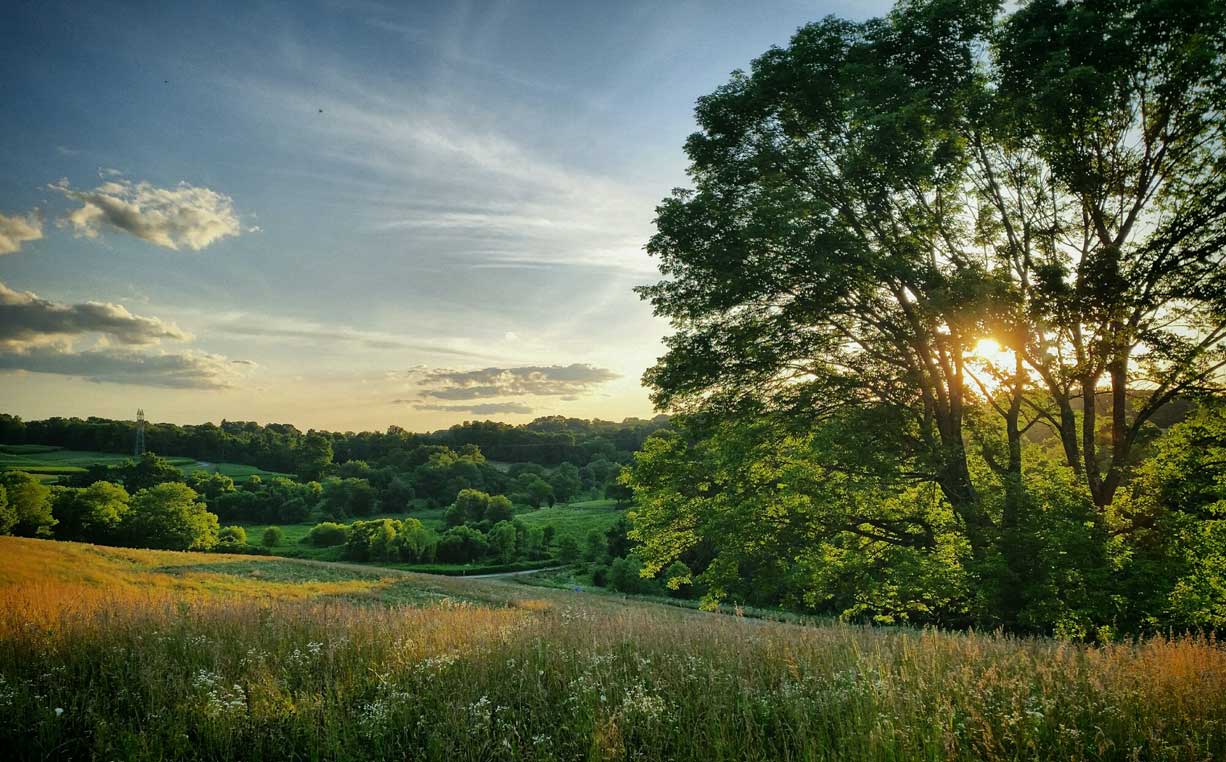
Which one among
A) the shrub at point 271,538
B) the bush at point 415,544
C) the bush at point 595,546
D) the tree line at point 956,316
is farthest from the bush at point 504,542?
the tree line at point 956,316

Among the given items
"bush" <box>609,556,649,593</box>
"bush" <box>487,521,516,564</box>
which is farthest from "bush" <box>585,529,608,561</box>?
"bush" <box>609,556,649,593</box>

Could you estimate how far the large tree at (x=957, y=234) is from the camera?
13188 mm

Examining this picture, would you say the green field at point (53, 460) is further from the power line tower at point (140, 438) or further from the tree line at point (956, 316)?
the tree line at point (956, 316)

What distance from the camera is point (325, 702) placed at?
226 inches

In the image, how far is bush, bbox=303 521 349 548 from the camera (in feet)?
308

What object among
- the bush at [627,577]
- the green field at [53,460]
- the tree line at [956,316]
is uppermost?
the tree line at [956,316]

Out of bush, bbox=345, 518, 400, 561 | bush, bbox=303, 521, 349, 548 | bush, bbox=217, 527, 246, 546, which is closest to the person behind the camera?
bush, bbox=217, 527, 246, 546

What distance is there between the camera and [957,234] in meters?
15.5

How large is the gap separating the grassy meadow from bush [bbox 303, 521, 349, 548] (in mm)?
96347

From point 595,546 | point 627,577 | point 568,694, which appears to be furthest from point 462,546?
point 568,694

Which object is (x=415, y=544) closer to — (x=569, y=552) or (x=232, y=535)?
(x=569, y=552)

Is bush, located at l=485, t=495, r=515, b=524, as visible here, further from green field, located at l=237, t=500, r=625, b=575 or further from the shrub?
the shrub

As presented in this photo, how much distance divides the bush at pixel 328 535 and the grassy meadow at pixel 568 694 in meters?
96.3

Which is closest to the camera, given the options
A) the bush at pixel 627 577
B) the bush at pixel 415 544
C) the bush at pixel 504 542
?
the bush at pixel 627 577
